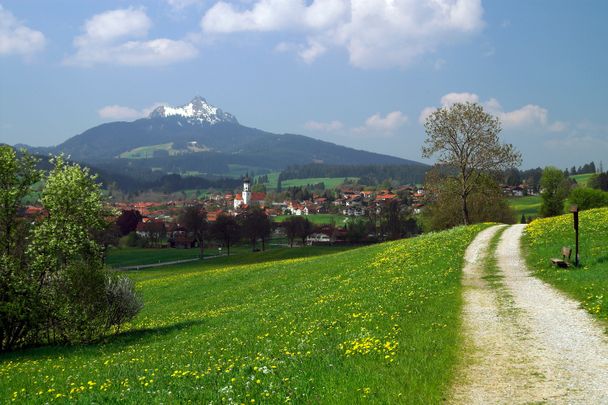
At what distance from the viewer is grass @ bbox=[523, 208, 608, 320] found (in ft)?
66.2

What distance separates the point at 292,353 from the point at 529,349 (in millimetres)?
6323

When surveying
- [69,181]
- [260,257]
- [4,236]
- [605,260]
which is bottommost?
[260,257]

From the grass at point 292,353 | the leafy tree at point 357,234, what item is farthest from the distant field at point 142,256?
the grass at point 292,353

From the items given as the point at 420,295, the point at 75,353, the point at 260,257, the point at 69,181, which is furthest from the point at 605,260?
the point at 260,257

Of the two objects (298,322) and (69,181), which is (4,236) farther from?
(298,322)

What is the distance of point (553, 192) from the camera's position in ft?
383

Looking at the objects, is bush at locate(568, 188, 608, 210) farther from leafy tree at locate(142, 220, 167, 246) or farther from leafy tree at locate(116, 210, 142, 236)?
leafy tree at locate(116, 210, 142, 236)

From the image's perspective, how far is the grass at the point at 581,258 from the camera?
66.2 ft

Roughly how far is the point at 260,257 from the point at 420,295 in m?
81.6

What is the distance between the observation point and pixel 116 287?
30766 mm

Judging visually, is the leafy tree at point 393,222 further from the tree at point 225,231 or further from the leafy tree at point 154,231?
the leafy tree at point 154,231

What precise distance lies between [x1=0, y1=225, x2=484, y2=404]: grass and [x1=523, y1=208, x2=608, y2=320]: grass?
14.4 feet

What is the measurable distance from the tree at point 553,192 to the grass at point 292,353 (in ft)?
289

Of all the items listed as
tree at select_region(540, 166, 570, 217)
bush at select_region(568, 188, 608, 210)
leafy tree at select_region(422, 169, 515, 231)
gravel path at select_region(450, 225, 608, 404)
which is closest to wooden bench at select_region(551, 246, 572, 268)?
gravel path at select_region(450, 225, 608, 404)
